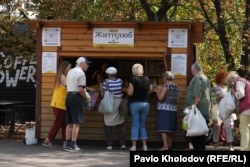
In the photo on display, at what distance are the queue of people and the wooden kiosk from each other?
0.56m

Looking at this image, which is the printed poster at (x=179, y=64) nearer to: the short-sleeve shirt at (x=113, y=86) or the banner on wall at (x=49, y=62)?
the short-sleeve shirt at (x=113, y=86)

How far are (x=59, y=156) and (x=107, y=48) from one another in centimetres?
269

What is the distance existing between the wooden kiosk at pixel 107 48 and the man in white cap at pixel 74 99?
3.35 ft

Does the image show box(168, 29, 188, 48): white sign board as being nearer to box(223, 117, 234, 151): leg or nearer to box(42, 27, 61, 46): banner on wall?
box(223, 117, 234, 151): leg

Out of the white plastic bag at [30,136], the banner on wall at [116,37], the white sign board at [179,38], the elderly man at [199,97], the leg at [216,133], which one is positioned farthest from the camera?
the white plastic bag at [30,136]

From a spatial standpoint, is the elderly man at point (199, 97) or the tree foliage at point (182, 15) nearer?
the elderly man at point (199, 97)

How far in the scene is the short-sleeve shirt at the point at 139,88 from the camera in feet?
34.0

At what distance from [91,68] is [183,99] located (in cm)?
252

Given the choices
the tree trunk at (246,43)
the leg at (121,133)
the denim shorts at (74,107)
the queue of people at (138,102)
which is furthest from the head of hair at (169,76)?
the tree trunk at (246,43)

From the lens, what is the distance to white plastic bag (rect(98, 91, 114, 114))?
35.2ft

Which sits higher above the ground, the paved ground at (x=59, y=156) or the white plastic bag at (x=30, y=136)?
the white plastic bag at (x=30, y=136)

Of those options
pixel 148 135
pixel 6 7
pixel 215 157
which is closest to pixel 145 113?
pixel 148 135

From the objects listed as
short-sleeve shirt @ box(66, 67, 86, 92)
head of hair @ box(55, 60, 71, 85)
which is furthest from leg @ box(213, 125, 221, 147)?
head of hair @ box(55, 60, 71, 85)

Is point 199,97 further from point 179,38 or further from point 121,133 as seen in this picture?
point 121,133
